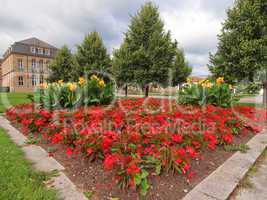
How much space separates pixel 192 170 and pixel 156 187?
0.62 metres

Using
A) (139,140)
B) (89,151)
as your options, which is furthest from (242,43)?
(89,151)

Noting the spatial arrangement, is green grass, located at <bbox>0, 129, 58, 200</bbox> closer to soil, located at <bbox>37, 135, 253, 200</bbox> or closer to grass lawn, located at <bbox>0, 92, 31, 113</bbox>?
soil, located at <bbox>37, 135, 253, 200</bbox>

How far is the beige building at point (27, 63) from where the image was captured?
31570mm

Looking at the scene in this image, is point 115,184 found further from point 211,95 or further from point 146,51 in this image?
point 146,51

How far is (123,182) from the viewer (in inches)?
66.2

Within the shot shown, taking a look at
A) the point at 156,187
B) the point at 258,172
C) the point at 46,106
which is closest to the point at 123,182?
the point at 156,187

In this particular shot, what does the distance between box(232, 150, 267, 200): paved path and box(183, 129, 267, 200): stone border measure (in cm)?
8

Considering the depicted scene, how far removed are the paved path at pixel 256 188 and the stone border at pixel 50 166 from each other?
1.64 meters

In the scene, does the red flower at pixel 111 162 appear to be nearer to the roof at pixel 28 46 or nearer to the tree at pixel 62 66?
the tree at pixel 62 66

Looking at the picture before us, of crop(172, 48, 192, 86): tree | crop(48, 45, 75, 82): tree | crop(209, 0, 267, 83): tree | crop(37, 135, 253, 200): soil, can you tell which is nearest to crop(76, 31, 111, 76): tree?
crop(48, 45, 75, 82): tree

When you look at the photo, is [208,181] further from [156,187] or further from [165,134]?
[165,134]

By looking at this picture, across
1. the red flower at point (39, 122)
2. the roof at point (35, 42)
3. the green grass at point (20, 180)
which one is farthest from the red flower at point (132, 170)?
the roof at point (35, 42)

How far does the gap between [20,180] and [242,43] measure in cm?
878

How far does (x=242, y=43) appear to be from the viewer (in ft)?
23.6
